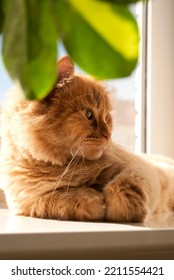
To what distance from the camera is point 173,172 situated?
138 centimetres

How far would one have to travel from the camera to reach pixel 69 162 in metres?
1.02

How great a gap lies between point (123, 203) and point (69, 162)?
0.18 metres

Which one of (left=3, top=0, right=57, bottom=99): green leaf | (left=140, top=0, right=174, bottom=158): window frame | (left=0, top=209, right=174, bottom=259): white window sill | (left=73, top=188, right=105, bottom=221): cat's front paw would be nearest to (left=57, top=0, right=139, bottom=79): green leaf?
(left=3, top=0, right=57, bottom=99): green leaf

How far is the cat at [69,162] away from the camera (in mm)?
945

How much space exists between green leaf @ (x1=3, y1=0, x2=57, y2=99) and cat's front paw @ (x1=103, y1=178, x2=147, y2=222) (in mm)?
768

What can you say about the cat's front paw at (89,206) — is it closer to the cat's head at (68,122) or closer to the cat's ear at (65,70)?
the cat's head at (68,122)

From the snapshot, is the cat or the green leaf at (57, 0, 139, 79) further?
the cat

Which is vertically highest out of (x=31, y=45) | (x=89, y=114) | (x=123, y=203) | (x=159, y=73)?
(x=31, y=45)

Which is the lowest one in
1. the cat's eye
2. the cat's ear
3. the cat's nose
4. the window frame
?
the window frame

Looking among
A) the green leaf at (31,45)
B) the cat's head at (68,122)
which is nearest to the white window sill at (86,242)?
the cat's head at (68,122)

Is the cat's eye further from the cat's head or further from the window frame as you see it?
the window frame

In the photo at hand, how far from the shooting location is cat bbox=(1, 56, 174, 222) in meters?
0.95

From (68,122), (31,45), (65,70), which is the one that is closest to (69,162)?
(68,122)

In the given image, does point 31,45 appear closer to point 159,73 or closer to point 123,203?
point 123,203
